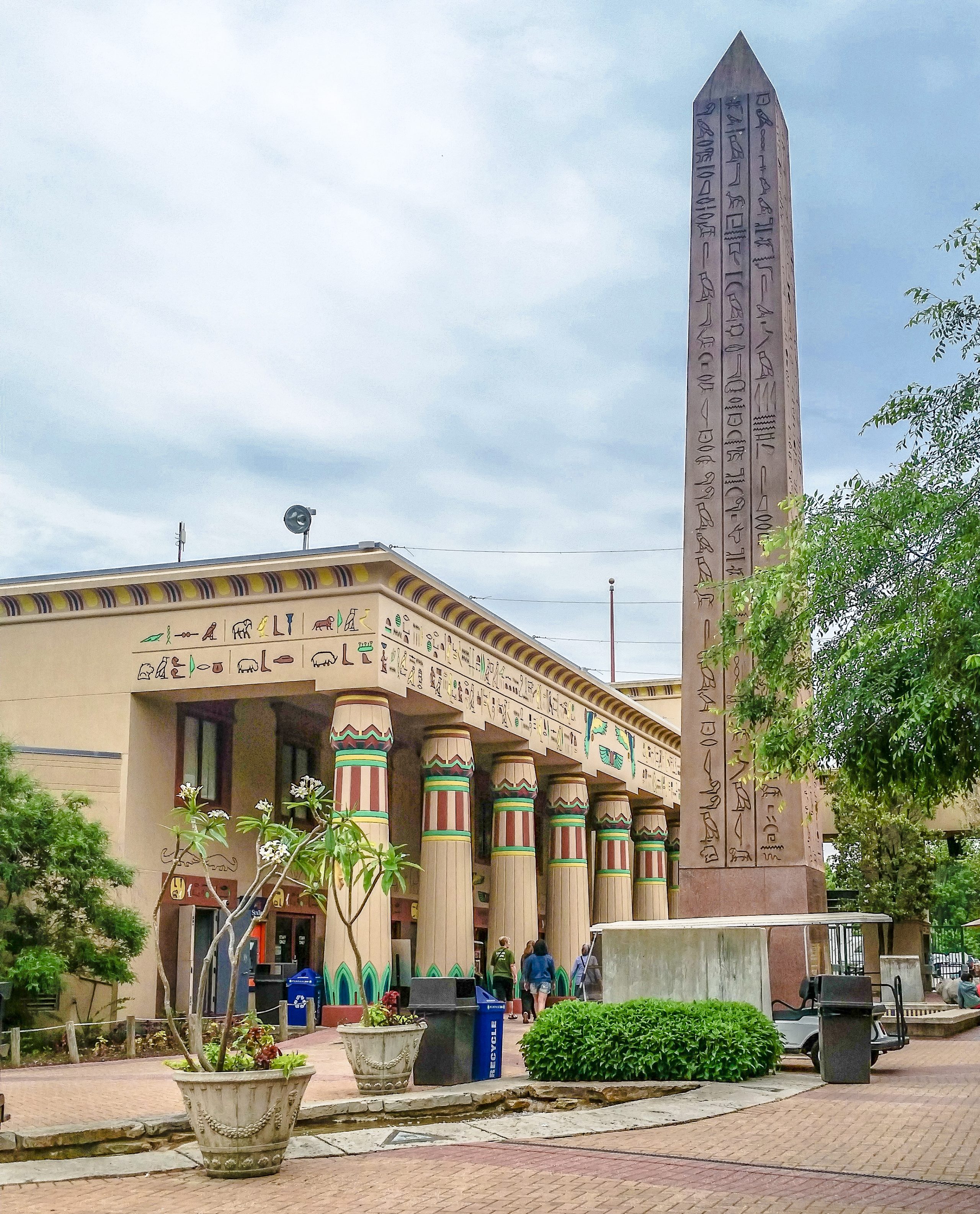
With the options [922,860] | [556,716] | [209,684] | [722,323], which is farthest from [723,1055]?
[922,860]

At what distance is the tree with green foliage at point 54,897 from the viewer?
64.2 feet

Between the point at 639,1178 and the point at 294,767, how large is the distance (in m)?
20.4

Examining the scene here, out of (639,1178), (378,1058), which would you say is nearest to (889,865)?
(378,1058)

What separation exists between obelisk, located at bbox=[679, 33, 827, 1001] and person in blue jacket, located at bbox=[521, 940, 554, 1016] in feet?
24.2

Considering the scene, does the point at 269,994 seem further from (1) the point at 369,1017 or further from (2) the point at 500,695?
(1) the point at 369,1017

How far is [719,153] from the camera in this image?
1970cm

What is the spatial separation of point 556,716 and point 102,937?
13.4m

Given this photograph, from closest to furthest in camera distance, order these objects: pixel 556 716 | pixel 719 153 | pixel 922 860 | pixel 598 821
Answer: pixel 719 153 → pixel 556 716 → pixel 598 821 → pixel 922 860

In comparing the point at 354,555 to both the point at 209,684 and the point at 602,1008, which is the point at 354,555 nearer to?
the point at 209,684

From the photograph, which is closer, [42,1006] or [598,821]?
[42,1006]

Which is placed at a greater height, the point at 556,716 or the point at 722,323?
the point at 722,323

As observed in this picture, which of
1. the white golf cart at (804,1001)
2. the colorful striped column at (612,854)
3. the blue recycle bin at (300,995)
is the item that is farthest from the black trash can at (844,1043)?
the colorful striped column at (612,854)

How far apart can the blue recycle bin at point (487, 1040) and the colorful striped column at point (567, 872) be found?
60.5ft

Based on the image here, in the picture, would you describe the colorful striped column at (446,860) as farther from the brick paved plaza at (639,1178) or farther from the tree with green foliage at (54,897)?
the brick paved plaza at (639,1178)
